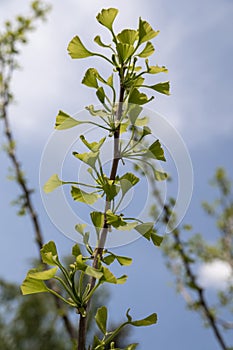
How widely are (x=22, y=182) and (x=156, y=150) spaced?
2340 millimetres

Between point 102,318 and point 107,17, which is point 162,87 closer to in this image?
point 107,17

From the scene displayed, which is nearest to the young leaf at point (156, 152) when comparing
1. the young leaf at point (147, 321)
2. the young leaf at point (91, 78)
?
the young leaf at point (91, 78)

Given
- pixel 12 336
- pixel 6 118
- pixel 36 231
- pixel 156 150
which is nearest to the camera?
pixel 156 150

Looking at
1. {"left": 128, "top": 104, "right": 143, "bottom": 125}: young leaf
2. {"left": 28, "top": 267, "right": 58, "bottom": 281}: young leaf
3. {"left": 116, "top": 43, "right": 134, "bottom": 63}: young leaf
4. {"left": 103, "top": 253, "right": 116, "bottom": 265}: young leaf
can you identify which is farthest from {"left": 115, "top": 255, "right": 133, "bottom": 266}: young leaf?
{"left": 116, "top": 43, "right": 134, "bottom": 63}: young leaf

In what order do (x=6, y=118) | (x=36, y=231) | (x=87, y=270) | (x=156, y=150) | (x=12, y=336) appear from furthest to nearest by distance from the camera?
1. (x=12, y=336)
2. (x=6, y=118)
3. (x=36, y=231)
4. (x=156, y=150)
5. (x=87, y=270)

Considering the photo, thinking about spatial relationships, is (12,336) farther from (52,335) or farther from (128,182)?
(128,182)

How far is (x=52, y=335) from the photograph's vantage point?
39.5 feet

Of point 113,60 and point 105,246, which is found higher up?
point 113,60

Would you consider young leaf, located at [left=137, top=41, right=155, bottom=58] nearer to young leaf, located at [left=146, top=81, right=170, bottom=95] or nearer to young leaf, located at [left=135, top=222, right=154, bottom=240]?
young leaf, located at [left=146, top=81, right=170, bottom=95]

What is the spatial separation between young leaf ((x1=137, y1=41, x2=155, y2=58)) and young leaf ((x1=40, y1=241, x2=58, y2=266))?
36 cm

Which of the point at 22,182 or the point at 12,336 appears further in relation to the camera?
the point at 12,336

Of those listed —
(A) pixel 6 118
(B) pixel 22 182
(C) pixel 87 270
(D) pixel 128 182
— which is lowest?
(C) pixel 87 270

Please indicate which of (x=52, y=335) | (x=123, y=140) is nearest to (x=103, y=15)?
(x=123, y=140)

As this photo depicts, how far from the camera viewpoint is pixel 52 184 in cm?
75
